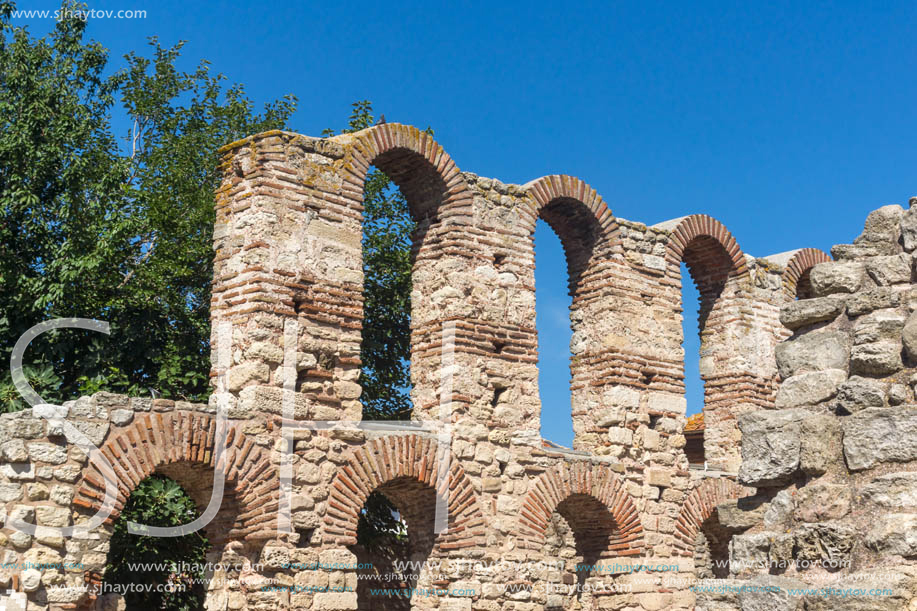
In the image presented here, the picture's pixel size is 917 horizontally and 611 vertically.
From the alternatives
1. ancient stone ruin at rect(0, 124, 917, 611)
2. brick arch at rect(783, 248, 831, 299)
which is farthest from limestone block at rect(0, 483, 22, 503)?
brick arch at rect(783, 248, 831, 299)

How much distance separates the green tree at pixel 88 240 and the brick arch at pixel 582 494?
497cm

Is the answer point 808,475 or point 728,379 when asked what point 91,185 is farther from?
point 808,475

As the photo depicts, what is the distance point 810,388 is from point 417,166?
639 cm

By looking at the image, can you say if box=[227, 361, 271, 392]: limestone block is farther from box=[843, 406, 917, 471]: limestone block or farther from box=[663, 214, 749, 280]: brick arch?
box=[663, 214, 749, 280]: brick arch

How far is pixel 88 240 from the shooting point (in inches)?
Result: 503

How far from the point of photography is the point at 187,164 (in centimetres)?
1582

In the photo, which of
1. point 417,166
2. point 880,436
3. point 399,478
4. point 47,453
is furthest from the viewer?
point 417,166

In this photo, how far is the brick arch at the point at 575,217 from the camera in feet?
36.6

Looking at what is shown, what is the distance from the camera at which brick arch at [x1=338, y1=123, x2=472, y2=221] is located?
32.1ft

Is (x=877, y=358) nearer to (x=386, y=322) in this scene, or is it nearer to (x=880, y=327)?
(x=880, y=327)

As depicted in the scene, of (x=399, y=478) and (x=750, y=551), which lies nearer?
(x=750, y=551)

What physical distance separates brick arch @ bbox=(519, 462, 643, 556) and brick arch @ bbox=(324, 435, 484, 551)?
67 cm
